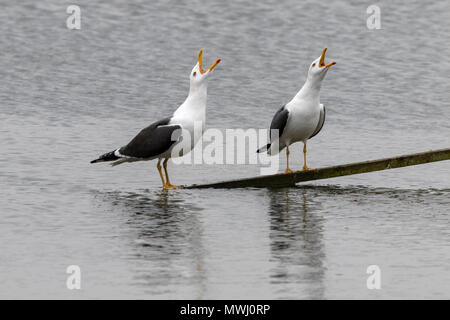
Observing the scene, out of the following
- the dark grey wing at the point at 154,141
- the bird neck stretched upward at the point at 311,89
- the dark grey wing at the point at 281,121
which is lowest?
the dark grey wing at the point at 154,141

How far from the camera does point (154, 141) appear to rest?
12812 mm

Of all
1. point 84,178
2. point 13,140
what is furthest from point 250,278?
point 13,140

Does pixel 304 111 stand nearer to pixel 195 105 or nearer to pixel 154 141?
pixel 195 105

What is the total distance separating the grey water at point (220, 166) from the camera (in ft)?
27.8

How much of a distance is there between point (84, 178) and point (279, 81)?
933 centimetres

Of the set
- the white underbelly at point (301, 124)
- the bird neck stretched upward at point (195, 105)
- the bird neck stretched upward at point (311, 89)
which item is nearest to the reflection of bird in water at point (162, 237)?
the bird neck stretched upward at point (195, 105)

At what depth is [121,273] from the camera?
27.5ft

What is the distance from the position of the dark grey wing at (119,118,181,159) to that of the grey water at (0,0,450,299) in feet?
1.37

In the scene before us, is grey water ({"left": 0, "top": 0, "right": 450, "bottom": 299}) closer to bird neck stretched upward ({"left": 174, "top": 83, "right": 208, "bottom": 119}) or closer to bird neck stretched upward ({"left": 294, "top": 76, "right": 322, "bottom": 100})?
bird neck stretched upward ({"left": 174, "top": 83, "right": 208, "bottom": 119})

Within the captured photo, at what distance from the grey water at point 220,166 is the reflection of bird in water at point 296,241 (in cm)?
3

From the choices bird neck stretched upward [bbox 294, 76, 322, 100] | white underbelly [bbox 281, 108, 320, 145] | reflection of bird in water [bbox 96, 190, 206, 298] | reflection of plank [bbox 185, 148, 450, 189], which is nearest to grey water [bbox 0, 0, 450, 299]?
reflection of bird in water [bbox 96, 190, 206, 298]

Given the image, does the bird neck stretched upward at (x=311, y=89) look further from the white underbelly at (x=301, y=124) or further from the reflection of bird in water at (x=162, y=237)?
the reflection of bird in water at (x=162, y=237)

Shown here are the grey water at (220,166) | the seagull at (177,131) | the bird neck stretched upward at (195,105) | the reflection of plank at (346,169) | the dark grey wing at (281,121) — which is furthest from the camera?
the dark grey wing at (281,121)
